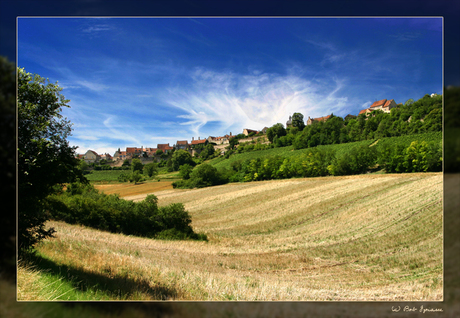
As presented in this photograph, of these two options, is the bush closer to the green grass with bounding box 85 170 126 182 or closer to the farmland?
the farmland

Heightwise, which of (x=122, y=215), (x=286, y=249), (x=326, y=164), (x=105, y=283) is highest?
(x=326, y=164)

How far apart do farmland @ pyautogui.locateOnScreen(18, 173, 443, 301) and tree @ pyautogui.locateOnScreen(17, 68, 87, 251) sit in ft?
4.03

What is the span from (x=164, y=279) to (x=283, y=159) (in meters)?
47.9

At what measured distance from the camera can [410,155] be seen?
101 ft

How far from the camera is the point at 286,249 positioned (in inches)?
587

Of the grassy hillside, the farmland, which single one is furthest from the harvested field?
the grassy hillside

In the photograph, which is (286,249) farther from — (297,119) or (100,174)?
(100,174)

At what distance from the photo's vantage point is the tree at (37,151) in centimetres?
488

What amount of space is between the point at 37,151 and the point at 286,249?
565 inches

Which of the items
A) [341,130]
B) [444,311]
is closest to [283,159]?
[341,130]

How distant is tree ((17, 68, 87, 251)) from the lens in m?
4.88

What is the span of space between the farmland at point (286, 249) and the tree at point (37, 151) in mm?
1228

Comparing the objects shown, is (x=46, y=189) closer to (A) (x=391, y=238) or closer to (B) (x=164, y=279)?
(B) (x=164, y=279)

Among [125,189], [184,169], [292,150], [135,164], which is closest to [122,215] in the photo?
[125,189]
